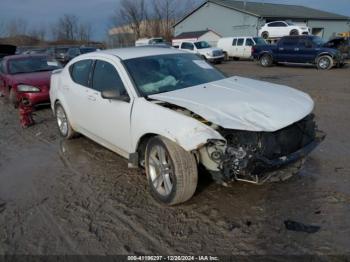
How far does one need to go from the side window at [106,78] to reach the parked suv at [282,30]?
27.9 m

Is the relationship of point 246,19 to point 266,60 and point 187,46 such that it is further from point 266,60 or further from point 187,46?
point 266,60

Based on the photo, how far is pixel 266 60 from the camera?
70.7ft

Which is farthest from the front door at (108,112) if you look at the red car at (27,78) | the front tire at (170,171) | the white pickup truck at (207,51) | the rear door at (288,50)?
the white pickup truck at (207,51)

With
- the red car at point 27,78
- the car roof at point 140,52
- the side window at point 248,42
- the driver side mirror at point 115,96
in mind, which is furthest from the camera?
the side window at point 248,42

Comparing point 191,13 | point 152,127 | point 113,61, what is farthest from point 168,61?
point 191,13

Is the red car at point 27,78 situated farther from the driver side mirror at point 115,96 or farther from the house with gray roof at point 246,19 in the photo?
the house with gray roof at point 246,19

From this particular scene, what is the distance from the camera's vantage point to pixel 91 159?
5.41m

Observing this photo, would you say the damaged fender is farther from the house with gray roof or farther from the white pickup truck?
the house with gray roof

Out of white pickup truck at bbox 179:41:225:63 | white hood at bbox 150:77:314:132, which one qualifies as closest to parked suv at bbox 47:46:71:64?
white pickup truck at bbox 179:41:225:63

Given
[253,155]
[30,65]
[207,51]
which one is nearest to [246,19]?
[207,51]

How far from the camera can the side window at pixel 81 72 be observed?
5280 millimetres

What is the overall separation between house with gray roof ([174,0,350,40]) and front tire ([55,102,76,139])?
33.5m

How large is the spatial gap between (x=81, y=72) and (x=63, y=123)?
1.36 meters

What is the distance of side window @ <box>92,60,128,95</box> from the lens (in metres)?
4.48
